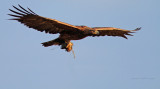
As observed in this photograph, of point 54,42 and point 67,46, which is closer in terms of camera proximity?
point 67,46

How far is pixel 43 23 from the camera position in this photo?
19.4 m

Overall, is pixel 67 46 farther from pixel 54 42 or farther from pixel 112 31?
pixel 112 31

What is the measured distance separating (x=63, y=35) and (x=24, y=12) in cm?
229

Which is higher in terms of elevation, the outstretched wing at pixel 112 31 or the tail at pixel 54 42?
the outstretched wing at pixel 112 31

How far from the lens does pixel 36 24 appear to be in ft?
63.8

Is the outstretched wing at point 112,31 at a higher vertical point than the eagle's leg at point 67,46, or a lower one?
higher

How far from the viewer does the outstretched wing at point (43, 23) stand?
1891cm

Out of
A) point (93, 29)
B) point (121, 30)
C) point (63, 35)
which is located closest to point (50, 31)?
point (63, 35)

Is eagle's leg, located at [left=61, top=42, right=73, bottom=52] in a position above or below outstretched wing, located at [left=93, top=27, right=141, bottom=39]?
below

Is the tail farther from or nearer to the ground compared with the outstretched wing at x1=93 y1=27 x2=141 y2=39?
nearer to the ground

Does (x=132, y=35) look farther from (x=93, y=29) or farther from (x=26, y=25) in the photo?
(x=26, y=25)

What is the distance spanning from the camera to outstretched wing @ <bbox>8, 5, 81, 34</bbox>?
744 inches

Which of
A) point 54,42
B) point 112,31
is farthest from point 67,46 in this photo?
point 112,31

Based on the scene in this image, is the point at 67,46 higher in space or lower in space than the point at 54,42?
lower
